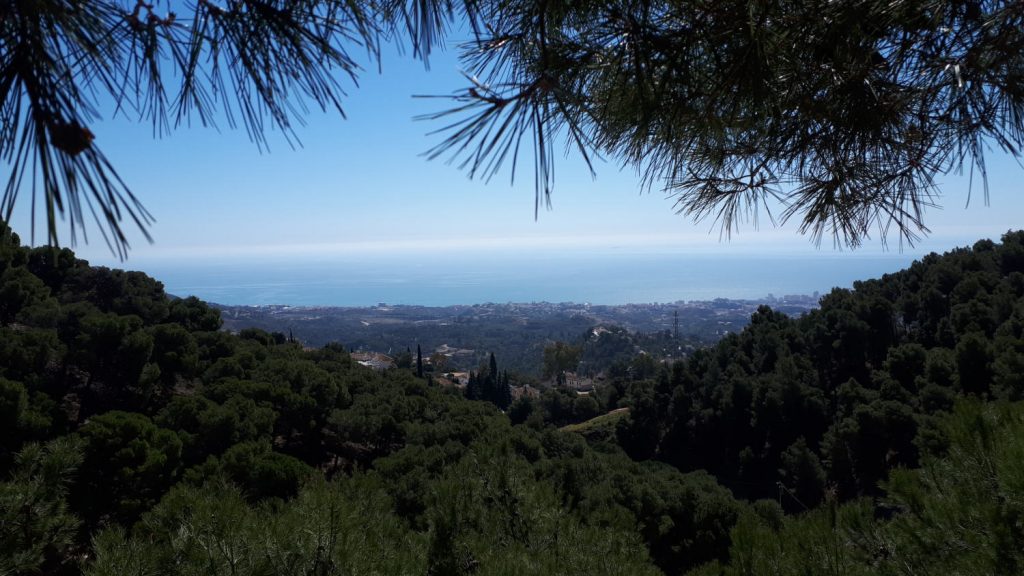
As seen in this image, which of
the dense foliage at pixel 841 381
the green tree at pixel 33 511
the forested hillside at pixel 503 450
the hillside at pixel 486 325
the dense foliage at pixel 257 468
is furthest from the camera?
the hillside at pixel 486 325

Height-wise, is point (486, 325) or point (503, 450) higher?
point (503, 450)

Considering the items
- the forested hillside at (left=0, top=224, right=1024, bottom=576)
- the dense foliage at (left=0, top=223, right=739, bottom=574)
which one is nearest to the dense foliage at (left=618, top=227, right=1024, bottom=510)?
A: the forested hillside at (left=0, top=224, right=1024, bottom=576)

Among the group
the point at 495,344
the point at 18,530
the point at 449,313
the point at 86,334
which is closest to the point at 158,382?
the point at 86,334

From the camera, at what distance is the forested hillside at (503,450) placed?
265 centimetres

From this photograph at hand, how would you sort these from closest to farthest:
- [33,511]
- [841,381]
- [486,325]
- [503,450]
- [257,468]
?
1. [33,511]
2. [503,450]
3. [257,468]
4. [841,381]
5. [486,325]

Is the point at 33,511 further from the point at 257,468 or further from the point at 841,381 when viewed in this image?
the point at 841,381

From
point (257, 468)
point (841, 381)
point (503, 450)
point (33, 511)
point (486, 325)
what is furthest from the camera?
point (486, 325)

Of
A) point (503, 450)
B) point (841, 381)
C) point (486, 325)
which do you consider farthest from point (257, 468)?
point (486, 325)

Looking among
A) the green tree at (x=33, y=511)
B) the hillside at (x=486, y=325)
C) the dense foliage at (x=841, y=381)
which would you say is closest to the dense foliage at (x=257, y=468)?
Result: the green tree at (x=33, y=511)

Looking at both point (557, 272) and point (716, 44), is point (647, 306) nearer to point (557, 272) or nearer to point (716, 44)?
point (557, 272)

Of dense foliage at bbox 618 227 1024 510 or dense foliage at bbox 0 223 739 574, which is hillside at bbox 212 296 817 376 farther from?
dense foliage at bbox 0 223 739 574

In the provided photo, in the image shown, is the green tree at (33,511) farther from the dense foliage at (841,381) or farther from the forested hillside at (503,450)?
the dense foliage at (841,381)

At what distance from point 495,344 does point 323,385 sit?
195ft

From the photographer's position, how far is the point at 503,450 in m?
6.21
